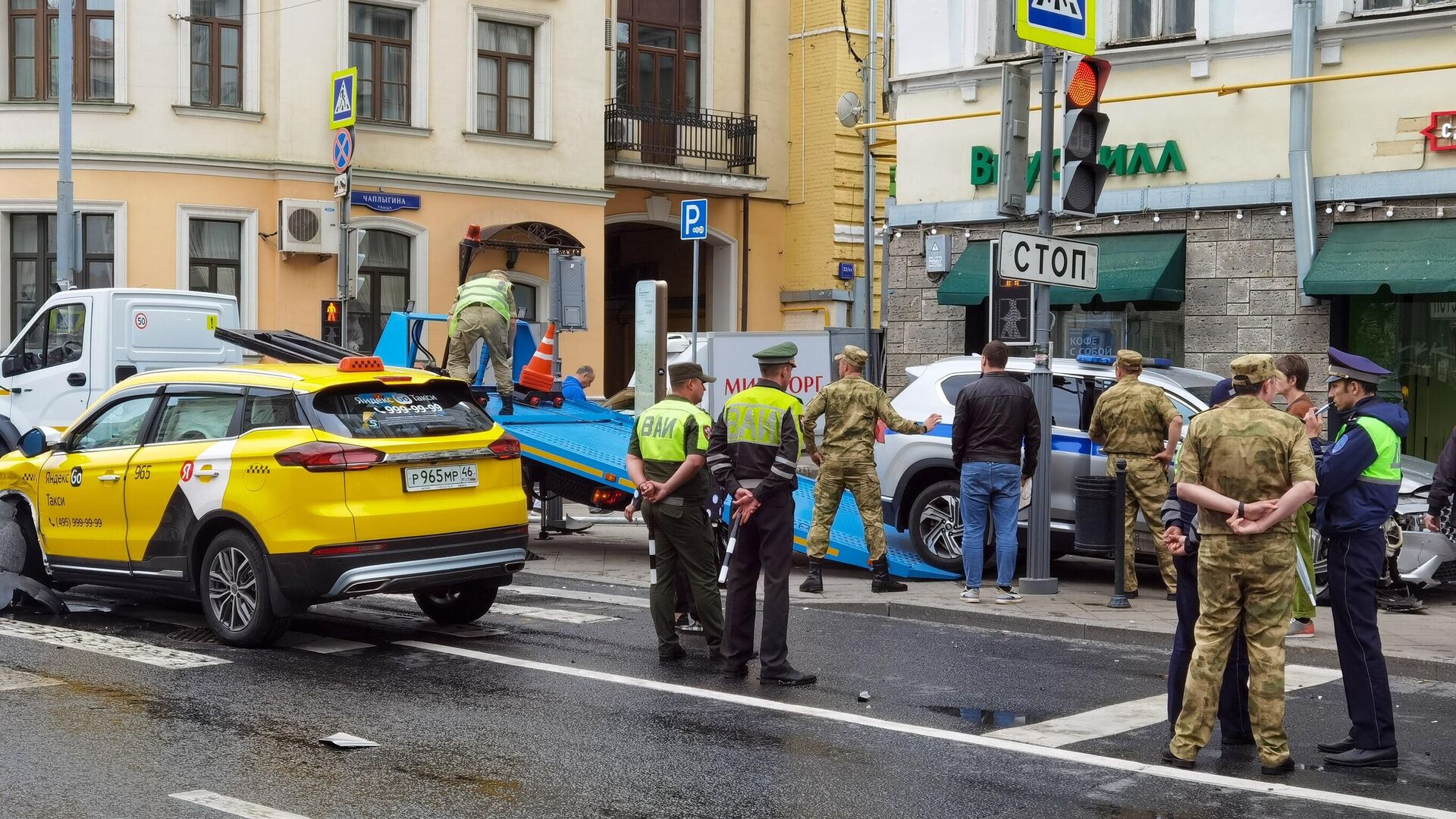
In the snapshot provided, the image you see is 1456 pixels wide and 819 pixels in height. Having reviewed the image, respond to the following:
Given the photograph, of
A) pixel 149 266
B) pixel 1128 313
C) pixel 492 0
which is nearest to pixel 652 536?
pixel 1128 313

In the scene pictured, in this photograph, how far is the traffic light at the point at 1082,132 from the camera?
11.4 metres

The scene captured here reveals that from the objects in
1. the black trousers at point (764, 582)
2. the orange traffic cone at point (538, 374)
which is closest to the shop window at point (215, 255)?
the orange traffic cone at point (538, 374)

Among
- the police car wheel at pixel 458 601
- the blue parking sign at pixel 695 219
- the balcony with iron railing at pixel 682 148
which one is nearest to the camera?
the police car wheel at pixel 458 601

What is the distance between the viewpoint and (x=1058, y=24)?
11.6 m

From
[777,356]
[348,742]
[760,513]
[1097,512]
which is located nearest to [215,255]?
[1097,512]

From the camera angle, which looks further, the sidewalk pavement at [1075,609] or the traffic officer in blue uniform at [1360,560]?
the sidewalk pavement at [1075,609]

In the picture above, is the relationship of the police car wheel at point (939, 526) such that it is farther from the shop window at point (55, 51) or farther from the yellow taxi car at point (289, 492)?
the shop window at point (55, 51)

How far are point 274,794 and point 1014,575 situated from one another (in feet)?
26.2

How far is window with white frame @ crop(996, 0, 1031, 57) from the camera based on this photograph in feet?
62.7

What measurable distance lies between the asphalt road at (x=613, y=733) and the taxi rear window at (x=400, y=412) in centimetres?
125

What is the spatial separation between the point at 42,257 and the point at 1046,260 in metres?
18.6

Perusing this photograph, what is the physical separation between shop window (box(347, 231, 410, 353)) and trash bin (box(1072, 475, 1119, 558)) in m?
17.1

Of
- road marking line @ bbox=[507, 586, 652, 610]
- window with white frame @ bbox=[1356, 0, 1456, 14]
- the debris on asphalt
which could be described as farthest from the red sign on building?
the debris on asphalt

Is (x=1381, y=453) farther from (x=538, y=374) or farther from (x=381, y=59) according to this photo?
(x=381, y=59)
